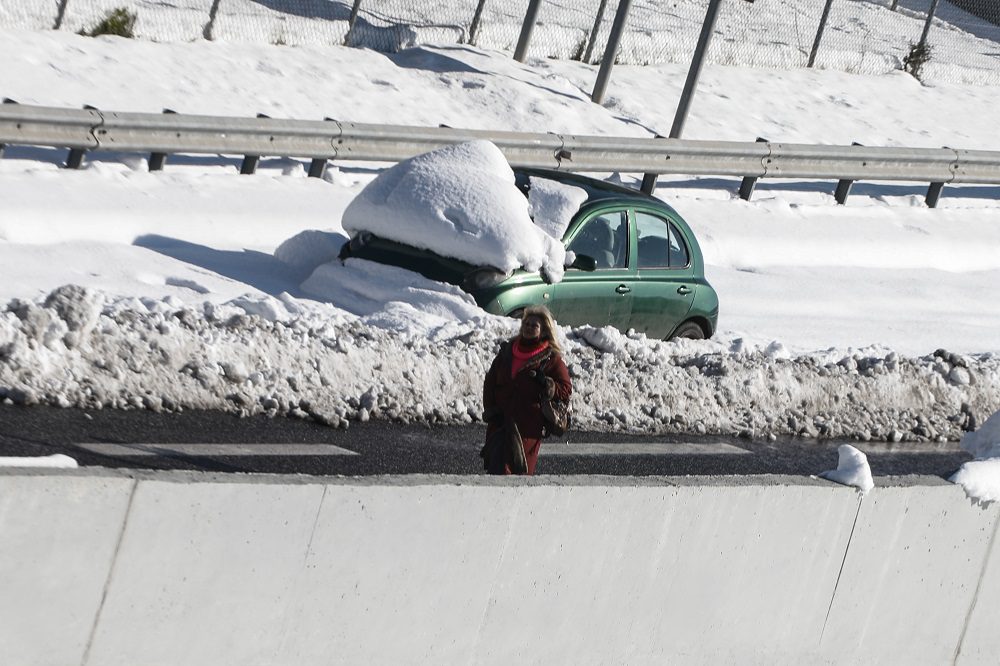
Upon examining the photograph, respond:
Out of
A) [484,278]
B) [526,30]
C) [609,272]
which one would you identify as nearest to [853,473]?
[484,278]

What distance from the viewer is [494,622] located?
275 inches

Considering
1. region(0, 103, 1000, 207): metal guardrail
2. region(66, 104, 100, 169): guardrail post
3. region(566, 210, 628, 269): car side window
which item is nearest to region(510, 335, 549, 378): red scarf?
region(566, 210, 628, 269): car side window

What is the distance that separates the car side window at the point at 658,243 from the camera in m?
13.9

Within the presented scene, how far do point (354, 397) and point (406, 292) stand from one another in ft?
6.39

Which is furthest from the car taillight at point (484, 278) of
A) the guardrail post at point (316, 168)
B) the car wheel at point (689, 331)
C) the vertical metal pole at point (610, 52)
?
the vertical metal pole at point (610, 52)

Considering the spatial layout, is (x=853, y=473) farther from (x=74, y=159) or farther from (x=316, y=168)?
(x=316, y=168)

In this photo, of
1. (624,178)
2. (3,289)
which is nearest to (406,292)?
(3,289)

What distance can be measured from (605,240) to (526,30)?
39.6ft

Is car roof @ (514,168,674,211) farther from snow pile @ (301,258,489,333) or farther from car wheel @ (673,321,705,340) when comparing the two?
snow pile @ (301,258,489,333)

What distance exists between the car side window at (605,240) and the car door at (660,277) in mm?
142

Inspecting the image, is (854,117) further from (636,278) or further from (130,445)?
(130,445)

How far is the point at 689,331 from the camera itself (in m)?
14.4

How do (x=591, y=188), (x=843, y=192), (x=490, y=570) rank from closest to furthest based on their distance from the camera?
(x=490, y=570) < (x=591, y=188) < (x=843, y=192)

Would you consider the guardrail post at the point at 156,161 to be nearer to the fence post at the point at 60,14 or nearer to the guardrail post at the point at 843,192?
the fence post at the point at 60,14
